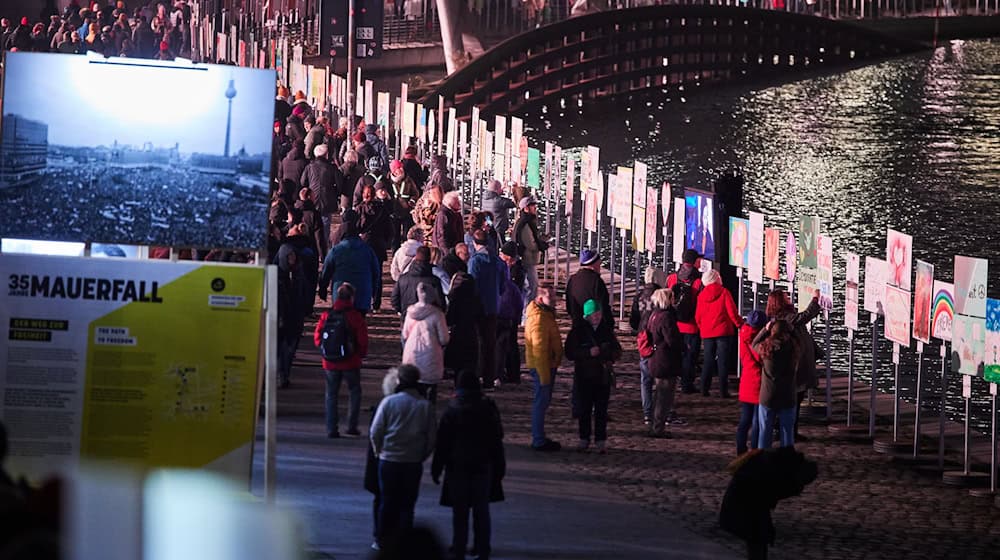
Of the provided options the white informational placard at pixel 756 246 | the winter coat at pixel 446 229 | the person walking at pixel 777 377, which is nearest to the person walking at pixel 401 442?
the person walking at pixel 777 377

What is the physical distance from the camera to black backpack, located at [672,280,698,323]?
19.2 metres

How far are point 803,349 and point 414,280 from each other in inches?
143

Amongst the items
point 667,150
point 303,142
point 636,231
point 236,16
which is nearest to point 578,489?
point 636,231

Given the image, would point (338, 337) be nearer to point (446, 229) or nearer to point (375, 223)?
point (446, 229)

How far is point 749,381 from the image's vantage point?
1611 cm

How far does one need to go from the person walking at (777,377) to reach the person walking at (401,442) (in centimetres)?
419

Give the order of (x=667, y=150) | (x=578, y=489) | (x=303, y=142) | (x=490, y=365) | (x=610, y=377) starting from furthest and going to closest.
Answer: (x=667, y=150), (x=303, y=142), (x=490, y=365), (x=610, y=377), (x=578, y=489)

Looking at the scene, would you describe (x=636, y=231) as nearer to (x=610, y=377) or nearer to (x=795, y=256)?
(x=795, y=256)

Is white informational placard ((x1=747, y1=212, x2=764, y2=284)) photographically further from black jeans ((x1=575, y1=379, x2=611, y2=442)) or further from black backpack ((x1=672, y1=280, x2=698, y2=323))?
black jeans ((x1=575, y1=379, x2=611, y2=442))

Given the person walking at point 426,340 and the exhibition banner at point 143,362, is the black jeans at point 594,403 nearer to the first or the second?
the person walking at point 426,340

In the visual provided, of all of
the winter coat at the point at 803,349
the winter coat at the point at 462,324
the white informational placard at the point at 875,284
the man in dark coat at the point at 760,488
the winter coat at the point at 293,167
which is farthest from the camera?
the winter coat at the point at 293,167

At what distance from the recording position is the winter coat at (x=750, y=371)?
16.0m

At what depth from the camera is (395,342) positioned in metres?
21.1

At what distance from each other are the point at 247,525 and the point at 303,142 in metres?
22.4
